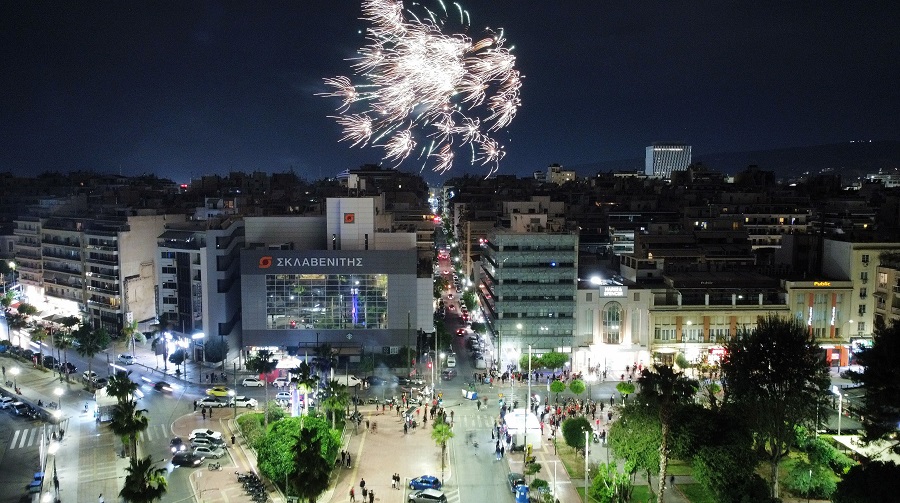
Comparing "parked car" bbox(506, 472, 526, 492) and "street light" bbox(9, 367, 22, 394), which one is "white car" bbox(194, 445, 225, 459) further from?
"street light" bbox(9, 367, 22, 394)

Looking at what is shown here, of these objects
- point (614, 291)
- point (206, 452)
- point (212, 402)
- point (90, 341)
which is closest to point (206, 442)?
point (206, 452)

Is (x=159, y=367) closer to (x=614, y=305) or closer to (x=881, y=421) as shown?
(x=614, y=305)

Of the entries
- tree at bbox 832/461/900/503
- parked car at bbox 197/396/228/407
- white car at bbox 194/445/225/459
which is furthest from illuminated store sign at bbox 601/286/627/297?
white car at bbox 194/445/225/459

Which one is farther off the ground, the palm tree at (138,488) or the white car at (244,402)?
the palm tree at (138,488)

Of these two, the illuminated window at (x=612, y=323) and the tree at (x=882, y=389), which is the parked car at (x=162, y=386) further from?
the tree at (x=882, y=389)

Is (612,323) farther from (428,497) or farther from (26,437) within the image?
(26,437)

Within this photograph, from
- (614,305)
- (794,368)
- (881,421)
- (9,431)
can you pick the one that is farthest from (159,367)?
(881,421)

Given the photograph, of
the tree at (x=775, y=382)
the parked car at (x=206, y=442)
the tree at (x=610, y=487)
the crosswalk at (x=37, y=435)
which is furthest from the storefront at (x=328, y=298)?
the tree at (x=610, y=487)
